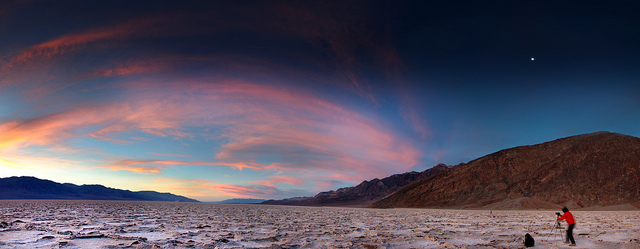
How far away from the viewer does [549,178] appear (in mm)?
77875

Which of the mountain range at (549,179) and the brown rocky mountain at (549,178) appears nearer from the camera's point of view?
the mountain range at (549,179)

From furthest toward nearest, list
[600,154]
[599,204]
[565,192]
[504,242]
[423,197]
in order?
[423,197] < [600,154] < [565,192] < [599,204] < [504,242]

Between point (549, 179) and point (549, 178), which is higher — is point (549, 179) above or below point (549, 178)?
below

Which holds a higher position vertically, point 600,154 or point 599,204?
point 600,154

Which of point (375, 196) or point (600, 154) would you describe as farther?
point (375, 196)

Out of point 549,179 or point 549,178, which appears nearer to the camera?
point 549,179

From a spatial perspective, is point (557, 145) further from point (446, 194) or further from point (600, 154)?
point (446, 194)

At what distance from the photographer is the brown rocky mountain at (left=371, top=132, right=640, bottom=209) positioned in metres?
68.1

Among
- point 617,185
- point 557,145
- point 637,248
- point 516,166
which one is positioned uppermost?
point 557,145

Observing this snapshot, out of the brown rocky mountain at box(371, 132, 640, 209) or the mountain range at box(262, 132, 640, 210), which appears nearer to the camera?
the mountain range at box(262, 132, 640, 210)

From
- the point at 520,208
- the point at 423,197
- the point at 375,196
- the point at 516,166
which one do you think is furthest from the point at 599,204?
the point at 375,196

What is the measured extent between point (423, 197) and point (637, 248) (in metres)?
92.0

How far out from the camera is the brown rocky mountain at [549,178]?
6812 cm

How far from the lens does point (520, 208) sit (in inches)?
2648
